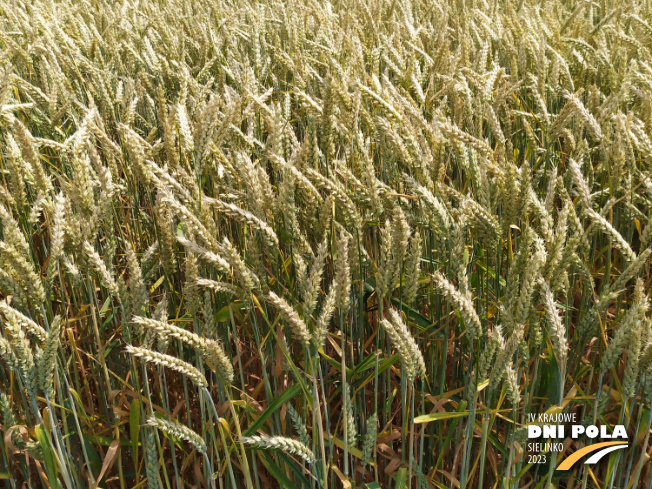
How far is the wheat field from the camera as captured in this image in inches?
43.1

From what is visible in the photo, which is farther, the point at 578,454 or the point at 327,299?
the point at 578,454

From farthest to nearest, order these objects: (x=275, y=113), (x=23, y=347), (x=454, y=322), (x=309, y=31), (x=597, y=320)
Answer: (x=309, y=31), (x=454, y=322), (x=275, y=113), (x=597, y=320), (x=23, y=347)

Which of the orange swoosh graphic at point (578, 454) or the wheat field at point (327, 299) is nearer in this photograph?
the wheat field at point (327, 299)

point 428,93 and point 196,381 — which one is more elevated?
point 428,93

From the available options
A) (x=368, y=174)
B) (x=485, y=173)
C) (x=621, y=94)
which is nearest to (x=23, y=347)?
(x=368, y=174)

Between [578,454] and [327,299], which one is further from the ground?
[327,299]

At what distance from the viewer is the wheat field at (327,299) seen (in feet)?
A: 3.59

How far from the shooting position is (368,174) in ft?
4.02

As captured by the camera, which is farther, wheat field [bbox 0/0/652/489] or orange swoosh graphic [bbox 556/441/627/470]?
orange swoosh graphic [bbox 556/441/627/470]

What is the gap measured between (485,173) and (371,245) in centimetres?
56

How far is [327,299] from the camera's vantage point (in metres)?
1.06

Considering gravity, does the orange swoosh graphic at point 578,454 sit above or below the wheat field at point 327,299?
below

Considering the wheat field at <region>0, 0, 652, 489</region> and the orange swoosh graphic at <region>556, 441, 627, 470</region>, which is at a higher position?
the wheat field at <region>0, 0, 652, 489</region>

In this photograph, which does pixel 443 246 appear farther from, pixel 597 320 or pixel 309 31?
pixel 309 31
